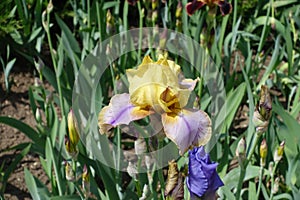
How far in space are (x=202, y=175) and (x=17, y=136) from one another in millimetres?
1432

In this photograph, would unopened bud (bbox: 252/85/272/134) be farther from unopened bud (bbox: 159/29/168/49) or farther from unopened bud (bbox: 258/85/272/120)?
unopened bud (bbox: 159/29/168/49)

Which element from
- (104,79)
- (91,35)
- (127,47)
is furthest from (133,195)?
(91,35)

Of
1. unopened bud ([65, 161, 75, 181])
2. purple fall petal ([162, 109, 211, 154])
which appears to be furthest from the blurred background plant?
purple fall petal ([162, 109, 211, 154])

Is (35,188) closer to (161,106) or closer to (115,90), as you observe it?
(115,90)

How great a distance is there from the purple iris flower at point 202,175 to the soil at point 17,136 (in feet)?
3.44

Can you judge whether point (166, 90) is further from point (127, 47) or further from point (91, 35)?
point (91, 35)

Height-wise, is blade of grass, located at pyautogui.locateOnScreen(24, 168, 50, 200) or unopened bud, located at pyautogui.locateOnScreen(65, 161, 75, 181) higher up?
unopened bud, located at pyautogui.locateOnScreen(65, 161, 75, 181)

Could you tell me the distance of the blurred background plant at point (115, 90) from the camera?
1.52 meters

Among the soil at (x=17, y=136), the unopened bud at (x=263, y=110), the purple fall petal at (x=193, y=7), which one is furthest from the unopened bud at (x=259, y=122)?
the soil at (x=17, y=136)

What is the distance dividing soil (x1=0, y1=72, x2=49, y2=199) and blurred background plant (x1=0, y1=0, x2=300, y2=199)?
6 centimetres

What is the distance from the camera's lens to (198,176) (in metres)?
0.87

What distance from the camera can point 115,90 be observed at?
1.58 metres

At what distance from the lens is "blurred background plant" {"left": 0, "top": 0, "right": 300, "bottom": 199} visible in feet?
4.99

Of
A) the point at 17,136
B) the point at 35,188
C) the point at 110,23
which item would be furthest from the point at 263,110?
the point at 17,136
